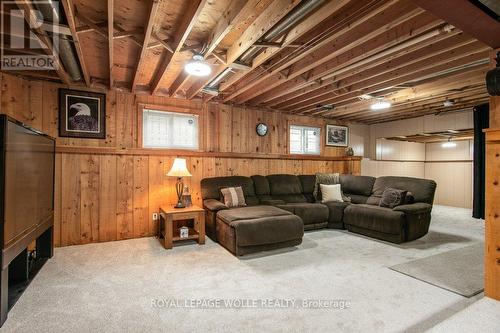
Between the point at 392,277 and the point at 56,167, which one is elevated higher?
the point at 56,167

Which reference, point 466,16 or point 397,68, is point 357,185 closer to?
point 397,68

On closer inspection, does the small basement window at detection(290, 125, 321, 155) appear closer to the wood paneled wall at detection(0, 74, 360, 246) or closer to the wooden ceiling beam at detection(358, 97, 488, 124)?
the wood paneled wall at detection(0, 74, 360, 246)

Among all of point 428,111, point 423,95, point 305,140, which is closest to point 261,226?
point 305,140

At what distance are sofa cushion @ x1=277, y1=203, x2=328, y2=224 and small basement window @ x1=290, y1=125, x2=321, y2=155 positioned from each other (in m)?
1.63

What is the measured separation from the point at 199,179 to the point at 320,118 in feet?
10.6

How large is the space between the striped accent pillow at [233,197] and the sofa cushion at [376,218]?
5.85 ft

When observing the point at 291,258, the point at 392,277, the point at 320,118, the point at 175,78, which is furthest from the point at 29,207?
the point at 320,118

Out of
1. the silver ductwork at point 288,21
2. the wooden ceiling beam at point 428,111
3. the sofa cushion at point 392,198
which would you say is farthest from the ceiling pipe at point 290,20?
the wooden ceiling beam at point 428,111

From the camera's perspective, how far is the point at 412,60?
2.85 meters

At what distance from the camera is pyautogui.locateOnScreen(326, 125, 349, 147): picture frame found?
6211 mm

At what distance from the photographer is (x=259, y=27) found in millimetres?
2242

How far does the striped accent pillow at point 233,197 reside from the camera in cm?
414

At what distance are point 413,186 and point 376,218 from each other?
104 centimetres

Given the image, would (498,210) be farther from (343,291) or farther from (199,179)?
(199,179)
